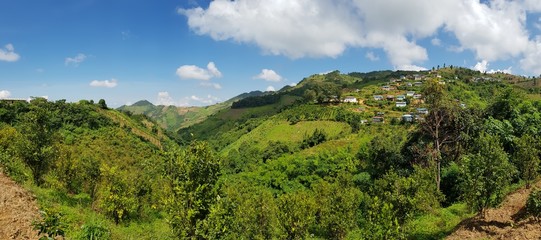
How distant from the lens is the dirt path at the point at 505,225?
22.4 metres

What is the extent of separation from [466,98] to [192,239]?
664ft

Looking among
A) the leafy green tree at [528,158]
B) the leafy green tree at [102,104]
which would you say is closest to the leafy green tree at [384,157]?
the leafy green tree at [528,158]

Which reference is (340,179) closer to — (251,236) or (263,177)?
(251,236)

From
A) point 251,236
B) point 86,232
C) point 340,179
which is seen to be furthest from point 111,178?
point 340,179

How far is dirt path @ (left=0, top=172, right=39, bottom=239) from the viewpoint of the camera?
18719 mm

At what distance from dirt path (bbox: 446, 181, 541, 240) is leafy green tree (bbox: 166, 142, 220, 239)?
72.5ft

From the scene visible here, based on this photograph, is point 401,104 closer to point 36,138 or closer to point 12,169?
point 36,138

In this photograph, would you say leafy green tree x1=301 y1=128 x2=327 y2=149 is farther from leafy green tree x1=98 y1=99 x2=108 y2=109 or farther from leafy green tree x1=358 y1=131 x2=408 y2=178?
leafy green tree x1=98 y1=99 x2=108 y2=109

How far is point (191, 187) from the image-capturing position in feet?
48.5

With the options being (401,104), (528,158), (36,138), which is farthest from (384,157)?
(401,104)

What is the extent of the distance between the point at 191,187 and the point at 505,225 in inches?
993

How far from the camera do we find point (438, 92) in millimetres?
38312

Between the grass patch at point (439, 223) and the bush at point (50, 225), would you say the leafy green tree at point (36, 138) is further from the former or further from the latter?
the grass patch at point (439, 223)

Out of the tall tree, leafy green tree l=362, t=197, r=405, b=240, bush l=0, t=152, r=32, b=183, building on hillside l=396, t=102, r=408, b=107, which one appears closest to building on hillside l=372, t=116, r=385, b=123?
building on hillside l=396, t=102, r=408, b=107
